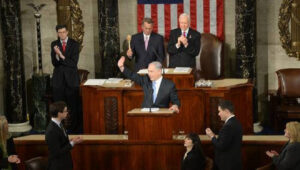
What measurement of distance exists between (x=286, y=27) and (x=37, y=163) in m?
6.47

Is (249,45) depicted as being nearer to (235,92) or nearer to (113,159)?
(235,92)

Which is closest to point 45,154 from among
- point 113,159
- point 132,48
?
point 113,159

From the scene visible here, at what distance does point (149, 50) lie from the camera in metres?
10.9

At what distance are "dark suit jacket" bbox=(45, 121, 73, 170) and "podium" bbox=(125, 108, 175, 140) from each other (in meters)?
0.99

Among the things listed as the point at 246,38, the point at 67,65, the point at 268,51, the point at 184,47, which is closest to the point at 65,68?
the point at 67,65

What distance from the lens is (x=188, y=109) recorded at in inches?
414

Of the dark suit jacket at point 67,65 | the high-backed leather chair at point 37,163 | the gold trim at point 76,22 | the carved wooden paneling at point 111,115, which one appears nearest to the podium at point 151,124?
the high-backed leather chair at point 37,163

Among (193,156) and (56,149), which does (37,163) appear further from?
(193,156)

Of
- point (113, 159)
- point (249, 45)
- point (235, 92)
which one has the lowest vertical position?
point (113, 159)

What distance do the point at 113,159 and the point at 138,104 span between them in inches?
85.8

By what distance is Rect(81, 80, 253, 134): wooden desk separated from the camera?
10469 mm

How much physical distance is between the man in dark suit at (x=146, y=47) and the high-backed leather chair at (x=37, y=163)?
3.35 meters

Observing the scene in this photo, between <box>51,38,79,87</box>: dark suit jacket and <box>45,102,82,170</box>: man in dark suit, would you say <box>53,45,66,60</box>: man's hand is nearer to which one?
<box>51,38,79,87</box>: dark suit jacket

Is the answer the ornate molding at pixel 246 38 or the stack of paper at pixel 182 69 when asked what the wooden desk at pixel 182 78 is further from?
the ornate molding at pixel 246 38
